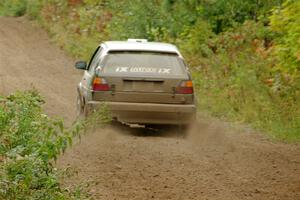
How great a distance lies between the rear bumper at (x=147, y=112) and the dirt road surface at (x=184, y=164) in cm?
32

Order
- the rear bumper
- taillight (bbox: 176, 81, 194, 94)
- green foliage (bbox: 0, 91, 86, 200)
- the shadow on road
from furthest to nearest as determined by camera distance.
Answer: the shadow on road
taillight (bbox: 176, 81, 194, 94)
the rear bumper
green foliage (bbox: 0, 91, 86, 200)

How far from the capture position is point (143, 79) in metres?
15.2

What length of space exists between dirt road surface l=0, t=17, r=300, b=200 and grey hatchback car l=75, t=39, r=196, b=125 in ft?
1.37

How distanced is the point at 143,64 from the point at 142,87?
44 centimetres

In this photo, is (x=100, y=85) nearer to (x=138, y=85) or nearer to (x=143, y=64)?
(x=138, y=85)

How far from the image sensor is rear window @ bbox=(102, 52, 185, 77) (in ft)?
50.0

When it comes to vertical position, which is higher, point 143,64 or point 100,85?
point 143,64

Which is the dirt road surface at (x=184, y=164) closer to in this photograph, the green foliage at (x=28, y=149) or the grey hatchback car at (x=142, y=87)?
the grey hatchback car at (x=142, y=87)

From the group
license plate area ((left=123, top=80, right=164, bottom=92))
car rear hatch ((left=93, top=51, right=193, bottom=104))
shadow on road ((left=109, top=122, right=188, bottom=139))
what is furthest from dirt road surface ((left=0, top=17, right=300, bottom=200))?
license plate area ((left=123, top=80, right=164, bottom=92))

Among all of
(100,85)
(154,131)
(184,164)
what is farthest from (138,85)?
(184,164)

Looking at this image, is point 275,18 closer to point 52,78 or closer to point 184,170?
point 184,170

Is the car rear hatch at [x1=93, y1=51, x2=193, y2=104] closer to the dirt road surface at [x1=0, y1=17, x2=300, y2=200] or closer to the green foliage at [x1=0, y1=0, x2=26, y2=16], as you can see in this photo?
the dirt road surface at [x1=0, y1=17, x2=300, y2=200]

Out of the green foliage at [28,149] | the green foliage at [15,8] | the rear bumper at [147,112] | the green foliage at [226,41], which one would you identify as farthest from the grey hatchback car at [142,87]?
the green foliage at [15,8]

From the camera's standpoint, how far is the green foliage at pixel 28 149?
7.90 m
